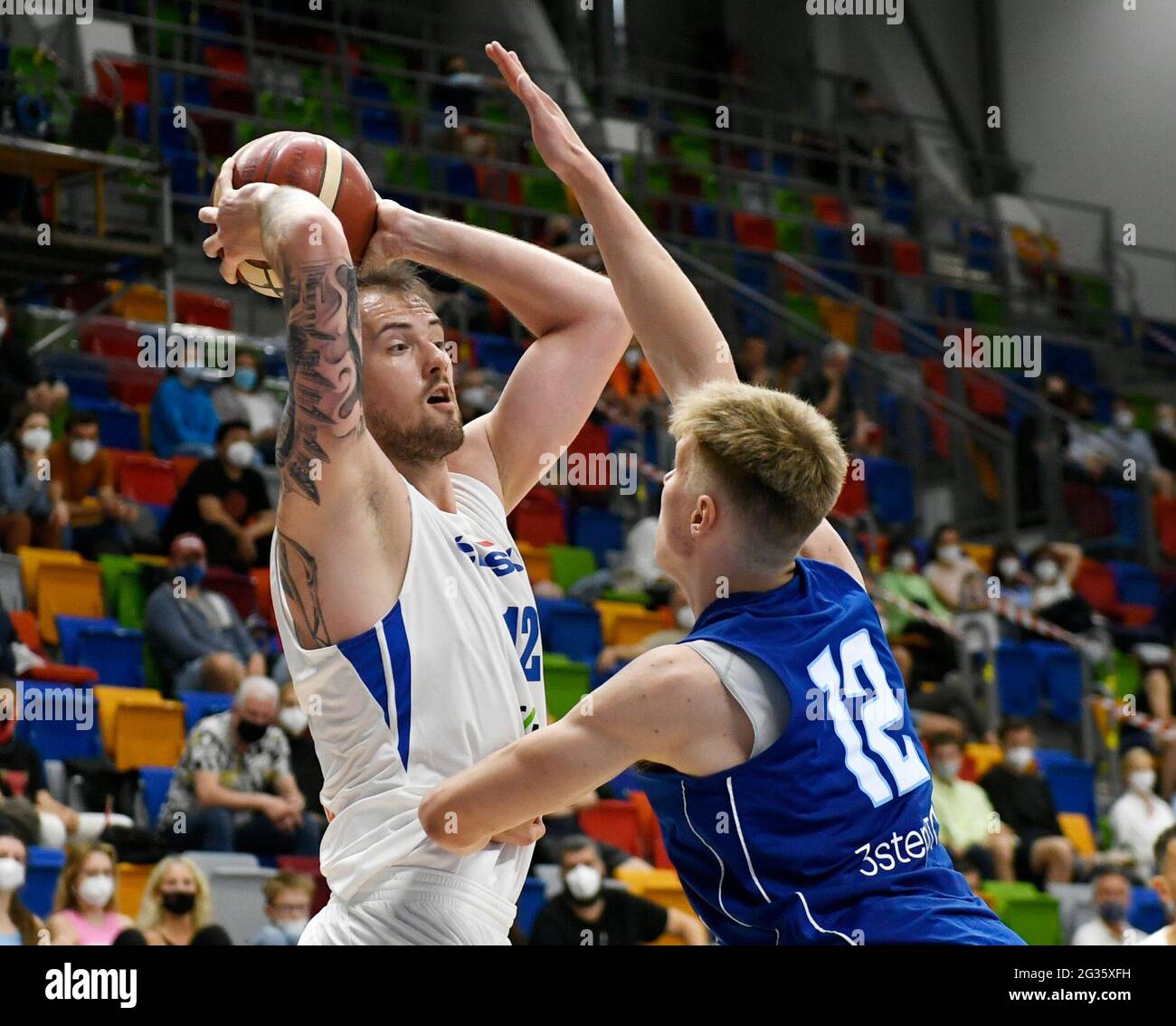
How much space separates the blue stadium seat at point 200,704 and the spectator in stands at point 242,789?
0.35 metres

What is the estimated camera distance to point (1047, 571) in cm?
1088

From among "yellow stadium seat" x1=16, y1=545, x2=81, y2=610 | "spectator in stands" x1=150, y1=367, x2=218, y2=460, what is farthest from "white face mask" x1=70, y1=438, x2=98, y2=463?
"spectator in stands" x1=150, y1=367, x2=218, y2=460

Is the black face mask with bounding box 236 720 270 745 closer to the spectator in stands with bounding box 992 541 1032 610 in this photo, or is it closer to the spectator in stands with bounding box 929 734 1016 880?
the spectator in stands with bounding box 929 734 1016 880

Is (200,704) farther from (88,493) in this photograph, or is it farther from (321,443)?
(321,443)

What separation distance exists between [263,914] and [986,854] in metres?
3.71

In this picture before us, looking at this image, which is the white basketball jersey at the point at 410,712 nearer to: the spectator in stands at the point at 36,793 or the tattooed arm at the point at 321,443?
the tattooed arm at the point at 321,443

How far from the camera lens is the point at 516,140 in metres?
12.4

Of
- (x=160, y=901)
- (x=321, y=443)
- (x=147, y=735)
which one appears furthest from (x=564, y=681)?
(x=321, y=443)

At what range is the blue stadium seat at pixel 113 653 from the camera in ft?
24.3

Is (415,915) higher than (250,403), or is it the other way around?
(250,403)

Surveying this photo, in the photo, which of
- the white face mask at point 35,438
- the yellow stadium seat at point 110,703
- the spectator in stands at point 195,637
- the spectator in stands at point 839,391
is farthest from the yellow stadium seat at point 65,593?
the spectator in stands at point 839,391

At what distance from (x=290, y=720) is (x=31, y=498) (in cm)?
193

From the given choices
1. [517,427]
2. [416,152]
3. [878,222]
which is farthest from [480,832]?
[878,222]
